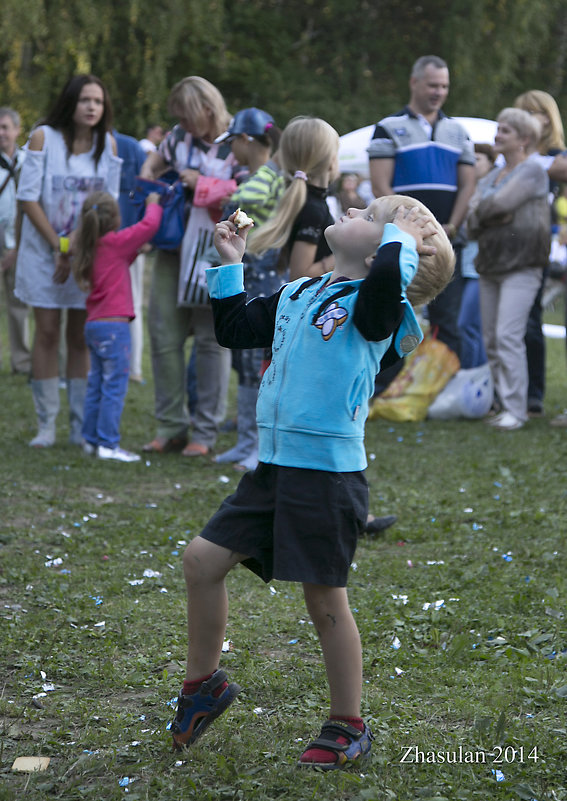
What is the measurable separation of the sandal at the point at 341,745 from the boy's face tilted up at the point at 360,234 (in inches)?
48.9

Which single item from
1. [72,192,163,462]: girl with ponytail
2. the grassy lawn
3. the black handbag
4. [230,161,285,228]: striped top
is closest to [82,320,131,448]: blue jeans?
[72,192,163,462]: girl with ponytail

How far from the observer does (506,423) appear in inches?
315

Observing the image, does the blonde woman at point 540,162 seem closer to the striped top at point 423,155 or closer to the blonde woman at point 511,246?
the blonde woman at point 511,246

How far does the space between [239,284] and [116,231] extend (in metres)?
3.85

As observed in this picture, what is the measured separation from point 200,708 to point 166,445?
170 inches

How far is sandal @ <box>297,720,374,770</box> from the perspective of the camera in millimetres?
2807

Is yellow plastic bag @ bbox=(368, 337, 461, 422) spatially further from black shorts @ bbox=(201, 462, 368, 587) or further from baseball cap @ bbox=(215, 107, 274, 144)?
black shorts @ bbox=(201, 462, 368, 587)

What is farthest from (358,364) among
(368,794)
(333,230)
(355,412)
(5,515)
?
(5,515)

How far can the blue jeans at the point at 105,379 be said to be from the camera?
6.57 metres

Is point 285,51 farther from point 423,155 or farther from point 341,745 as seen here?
point 341,745

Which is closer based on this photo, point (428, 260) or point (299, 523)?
point (299, 523)

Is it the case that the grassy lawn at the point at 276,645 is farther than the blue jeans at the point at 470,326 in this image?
No

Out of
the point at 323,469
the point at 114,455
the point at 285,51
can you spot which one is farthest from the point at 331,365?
the point at 285,51

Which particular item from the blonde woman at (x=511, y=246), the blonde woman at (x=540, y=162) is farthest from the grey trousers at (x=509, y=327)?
the blonde woman at (x=540, y=162)
